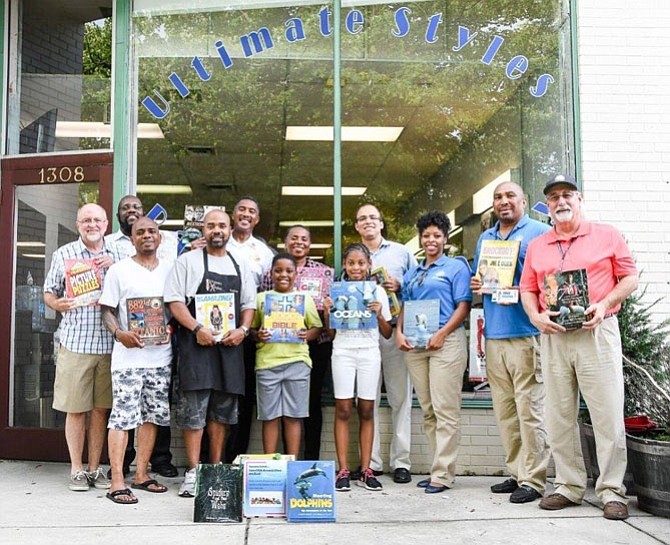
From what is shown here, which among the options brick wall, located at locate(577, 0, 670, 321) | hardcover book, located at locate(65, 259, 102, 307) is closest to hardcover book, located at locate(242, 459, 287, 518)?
hardcover book, located at locate(65, 259, 102, 307)

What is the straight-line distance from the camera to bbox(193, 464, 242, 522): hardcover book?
466 cm

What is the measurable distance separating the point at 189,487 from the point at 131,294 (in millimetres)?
1395

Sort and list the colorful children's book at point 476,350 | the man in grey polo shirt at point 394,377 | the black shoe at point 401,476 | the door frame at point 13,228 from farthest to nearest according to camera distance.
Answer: the door frame at point 13,228
the colorful children's book at point 476,350
the man in grey polo shirt at point 394,377
the black shoe at point 401,476

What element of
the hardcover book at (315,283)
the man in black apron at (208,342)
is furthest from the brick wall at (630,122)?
the man in black apron at (208,342)

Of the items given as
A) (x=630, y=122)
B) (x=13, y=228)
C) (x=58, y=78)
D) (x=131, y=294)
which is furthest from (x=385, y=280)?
(x=58, y=78)

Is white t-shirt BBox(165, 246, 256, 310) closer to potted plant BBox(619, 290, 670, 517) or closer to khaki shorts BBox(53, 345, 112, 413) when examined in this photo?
khaki shorts BBox(53, 345, 112, 413)

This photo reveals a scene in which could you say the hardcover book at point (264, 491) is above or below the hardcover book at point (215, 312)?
below

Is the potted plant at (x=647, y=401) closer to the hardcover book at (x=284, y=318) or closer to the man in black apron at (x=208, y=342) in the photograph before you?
the hardcover book at (x=284, y=318)

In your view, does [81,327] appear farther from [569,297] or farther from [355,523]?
[569,297]

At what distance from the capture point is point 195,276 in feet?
17.9

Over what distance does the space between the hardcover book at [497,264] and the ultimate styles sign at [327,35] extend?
2.18 metres

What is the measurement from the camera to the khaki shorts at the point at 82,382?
5.67 meters

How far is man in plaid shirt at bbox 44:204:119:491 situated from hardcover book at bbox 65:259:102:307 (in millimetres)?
44

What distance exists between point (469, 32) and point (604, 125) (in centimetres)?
159
